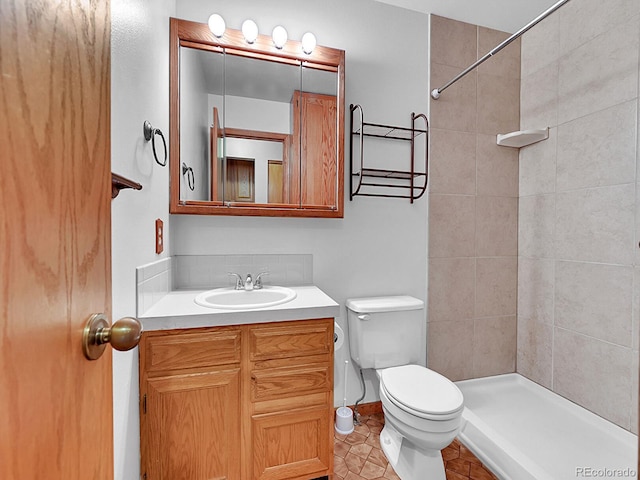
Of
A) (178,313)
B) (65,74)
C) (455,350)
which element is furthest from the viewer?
(455,350)

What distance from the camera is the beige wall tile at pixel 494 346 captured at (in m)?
2.10

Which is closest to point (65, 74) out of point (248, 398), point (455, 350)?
point (248, 398)

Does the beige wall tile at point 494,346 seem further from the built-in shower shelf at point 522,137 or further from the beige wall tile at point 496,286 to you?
the built-in shower shelf at point 522,137

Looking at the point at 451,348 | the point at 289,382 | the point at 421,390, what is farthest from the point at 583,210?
the point at 289,382

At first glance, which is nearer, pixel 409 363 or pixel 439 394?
pixel 439 394

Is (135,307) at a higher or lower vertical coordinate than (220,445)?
higher

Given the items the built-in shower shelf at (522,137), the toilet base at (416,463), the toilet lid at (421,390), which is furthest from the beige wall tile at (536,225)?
the toilet base at (416,463)

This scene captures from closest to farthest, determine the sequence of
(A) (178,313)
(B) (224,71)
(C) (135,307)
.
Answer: (C) (135,307), (A) (178,313), (B) (224,71)

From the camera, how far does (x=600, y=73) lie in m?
1.69

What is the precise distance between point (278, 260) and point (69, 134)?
4.60 feet

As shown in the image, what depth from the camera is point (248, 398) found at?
1.24 metres

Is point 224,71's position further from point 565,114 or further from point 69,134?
point 565,114

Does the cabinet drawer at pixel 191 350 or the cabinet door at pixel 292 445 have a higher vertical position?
the cabinet drawer at pixel 191 350

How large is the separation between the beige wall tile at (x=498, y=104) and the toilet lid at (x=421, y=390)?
5.23ft
